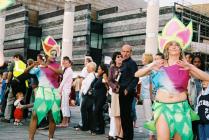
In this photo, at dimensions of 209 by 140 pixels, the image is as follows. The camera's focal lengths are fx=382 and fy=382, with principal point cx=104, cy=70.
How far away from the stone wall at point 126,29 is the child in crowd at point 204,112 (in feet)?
102

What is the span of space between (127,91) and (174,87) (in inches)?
96.0

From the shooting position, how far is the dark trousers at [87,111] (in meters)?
9.46

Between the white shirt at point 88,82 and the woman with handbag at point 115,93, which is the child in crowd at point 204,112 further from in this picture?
the white shirt at point 88,82

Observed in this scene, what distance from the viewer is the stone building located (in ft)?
125

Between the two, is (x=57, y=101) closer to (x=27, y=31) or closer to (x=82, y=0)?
(x=27, y=31)

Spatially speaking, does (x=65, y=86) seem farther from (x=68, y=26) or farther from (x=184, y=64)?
(x=68, y=26)

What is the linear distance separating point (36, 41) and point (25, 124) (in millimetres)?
40881

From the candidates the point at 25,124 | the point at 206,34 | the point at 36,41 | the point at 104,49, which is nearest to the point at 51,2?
the point at 36,41

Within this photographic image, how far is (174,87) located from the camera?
14.7ft

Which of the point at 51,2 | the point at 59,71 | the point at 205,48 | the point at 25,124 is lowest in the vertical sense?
the point at 25,124

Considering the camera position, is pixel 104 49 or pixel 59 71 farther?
pixel 104 49

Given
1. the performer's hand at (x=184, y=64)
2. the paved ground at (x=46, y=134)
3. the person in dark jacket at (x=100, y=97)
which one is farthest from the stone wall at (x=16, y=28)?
the performer's hand at (x=184, y=64)

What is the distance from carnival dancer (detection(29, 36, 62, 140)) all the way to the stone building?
30.2m

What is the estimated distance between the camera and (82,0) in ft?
222
